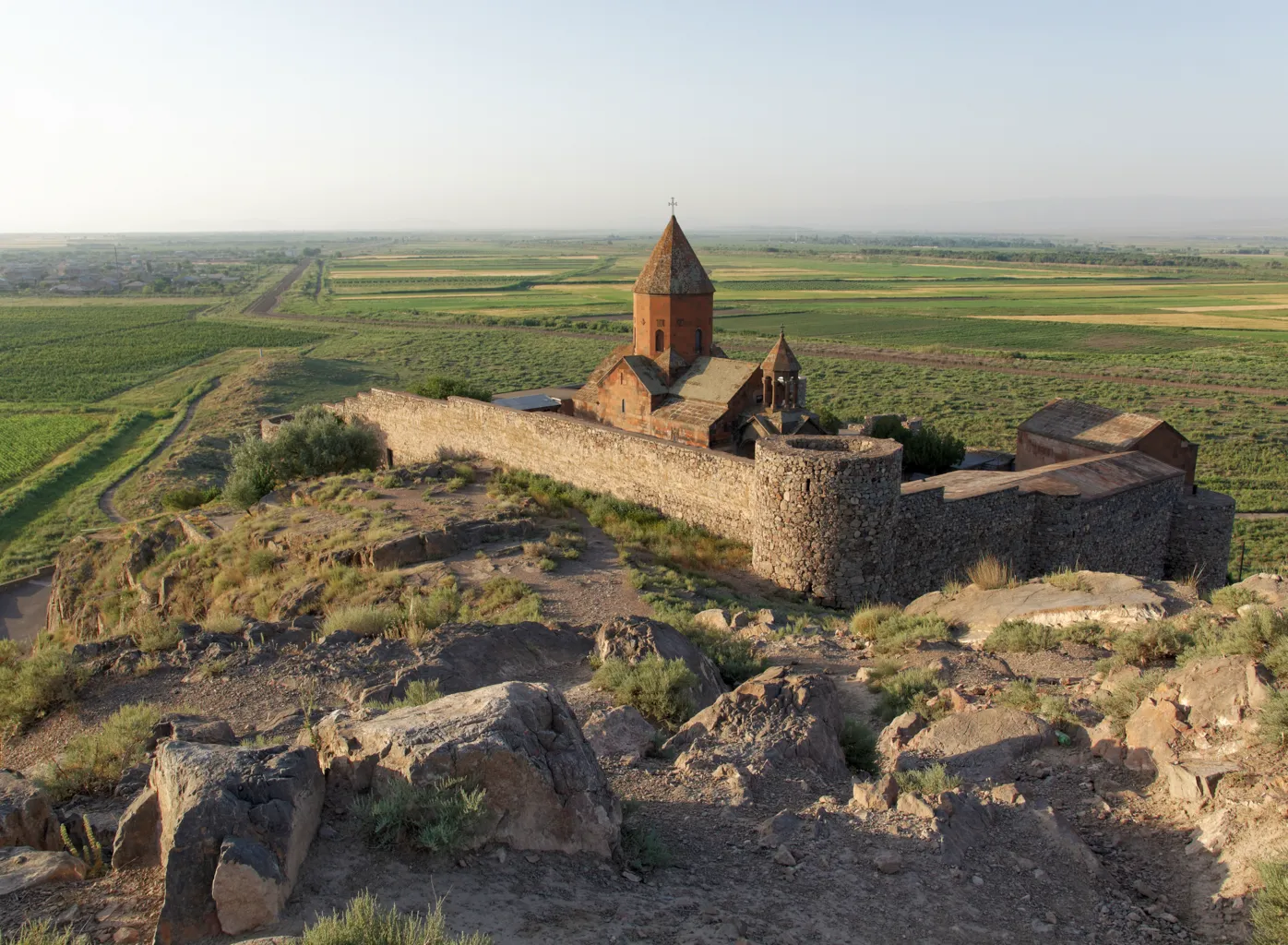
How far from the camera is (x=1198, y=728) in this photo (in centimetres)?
481

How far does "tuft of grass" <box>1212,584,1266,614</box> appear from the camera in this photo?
6758mm

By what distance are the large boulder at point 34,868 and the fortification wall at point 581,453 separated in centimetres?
1031

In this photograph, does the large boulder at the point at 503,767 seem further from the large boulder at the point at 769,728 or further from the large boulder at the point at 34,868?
the large boulder at the point at 769,728

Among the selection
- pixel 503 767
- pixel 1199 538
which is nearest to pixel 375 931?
pixel 503 767

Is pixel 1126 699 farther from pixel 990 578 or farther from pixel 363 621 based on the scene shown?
pixel 363 621

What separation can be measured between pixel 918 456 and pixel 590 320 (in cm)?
5301

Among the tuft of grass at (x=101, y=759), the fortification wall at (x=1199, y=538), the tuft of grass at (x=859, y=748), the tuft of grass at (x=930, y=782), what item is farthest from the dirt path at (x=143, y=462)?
the fortification wall at (x=1199, y=538)

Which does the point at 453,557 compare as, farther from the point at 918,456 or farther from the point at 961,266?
the point at 961,266

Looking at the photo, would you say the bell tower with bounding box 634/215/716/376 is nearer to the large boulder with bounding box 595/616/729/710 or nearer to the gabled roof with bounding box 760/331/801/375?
the gabled roof with bounding box 760/331/801/375

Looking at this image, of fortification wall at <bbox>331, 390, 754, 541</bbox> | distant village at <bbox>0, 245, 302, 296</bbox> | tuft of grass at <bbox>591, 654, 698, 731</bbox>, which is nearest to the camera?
tuft of grass at <bbox>591, 654, 698, 731</bbox>

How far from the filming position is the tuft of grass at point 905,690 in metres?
6.48

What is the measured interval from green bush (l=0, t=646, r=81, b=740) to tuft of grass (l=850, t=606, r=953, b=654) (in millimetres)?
6588

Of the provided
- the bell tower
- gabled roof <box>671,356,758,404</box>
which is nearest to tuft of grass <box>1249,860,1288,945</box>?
A: gabled roof <box>671,356,758,404</box>

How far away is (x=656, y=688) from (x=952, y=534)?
287 inches
